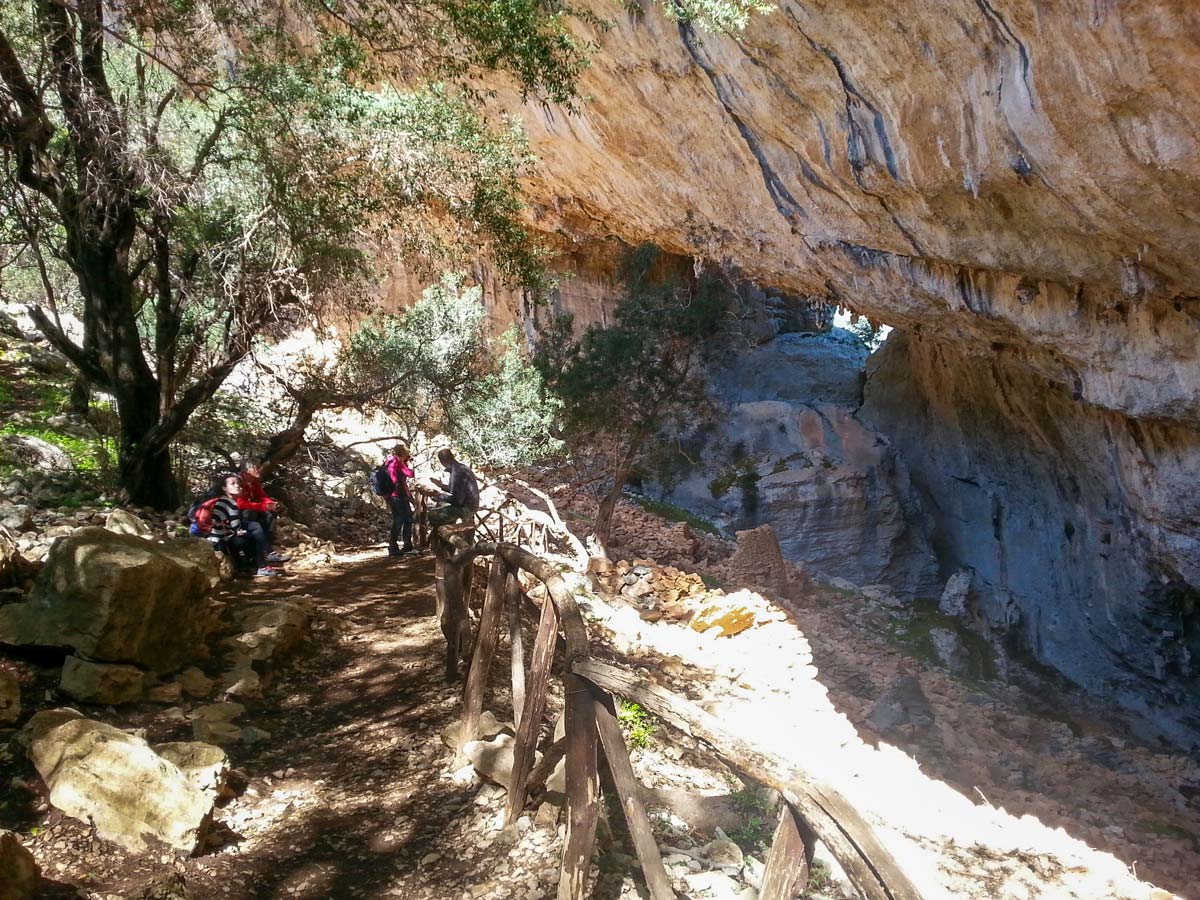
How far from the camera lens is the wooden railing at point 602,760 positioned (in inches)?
81.7

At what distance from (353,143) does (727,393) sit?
15360 mm

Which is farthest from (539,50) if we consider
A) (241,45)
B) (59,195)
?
(59,195)

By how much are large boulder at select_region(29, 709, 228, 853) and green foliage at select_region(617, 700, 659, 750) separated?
211 cm

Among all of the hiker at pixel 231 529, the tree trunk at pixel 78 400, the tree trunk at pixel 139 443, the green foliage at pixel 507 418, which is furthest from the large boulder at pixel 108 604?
the tree trunk at pixel 78 400

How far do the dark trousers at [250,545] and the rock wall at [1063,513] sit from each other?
9480mm

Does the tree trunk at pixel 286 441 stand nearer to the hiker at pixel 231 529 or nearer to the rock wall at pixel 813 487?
the hiker at pixel 231 529

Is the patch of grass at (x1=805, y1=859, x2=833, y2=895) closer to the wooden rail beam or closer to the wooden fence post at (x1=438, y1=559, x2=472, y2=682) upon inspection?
the wooden rail beam

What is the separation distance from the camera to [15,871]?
2.72 m

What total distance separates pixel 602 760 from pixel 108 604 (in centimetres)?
280

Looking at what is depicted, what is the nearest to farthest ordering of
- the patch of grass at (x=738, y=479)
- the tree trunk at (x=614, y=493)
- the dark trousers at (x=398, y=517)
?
1. the dark trousers at (x=398, y=517)
2. the tree trunk at (x=614, y=493)
3. the patch of grass at (x=738, y=479)

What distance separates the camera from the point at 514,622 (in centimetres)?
422

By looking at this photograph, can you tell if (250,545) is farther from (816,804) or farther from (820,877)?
(816,804)

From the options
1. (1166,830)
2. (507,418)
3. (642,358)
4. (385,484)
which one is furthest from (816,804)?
(642,358)

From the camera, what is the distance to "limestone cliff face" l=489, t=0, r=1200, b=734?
611 cm
